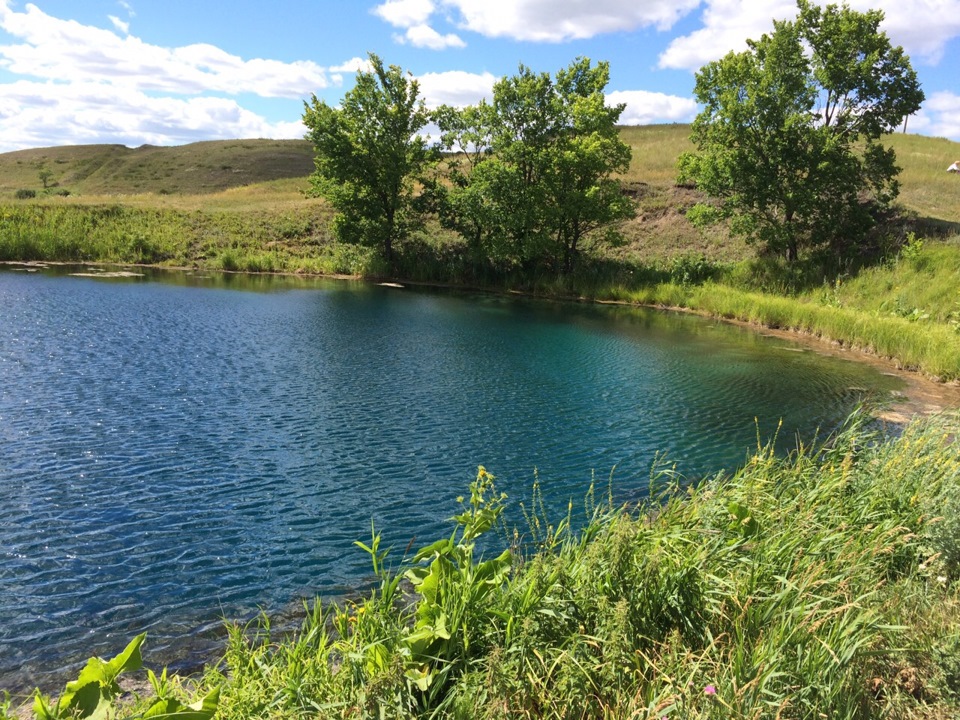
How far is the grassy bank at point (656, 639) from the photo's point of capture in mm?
4363

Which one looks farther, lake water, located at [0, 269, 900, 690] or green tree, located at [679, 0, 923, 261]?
green tree, located at [679, 0, 923, 261]

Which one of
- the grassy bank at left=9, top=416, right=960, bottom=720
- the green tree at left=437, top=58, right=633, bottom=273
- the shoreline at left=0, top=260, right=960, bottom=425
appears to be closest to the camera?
the grassy bank at left=9, top=416, right=960, bottom=720

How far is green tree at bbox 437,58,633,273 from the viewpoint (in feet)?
112

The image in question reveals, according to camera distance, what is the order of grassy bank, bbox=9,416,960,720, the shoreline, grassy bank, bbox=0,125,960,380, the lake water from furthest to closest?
1. grassy bank, bbox=0,125,960,380
2. the shoreline
3. the lake water
4. grassy bank, bbox=9,416,960,720

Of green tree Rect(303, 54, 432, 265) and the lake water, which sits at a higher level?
green tree Rect(303, 54, 432, 265)

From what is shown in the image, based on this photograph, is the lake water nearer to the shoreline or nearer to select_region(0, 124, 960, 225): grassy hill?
the shoreline

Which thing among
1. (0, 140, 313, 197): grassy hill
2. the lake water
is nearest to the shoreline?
the lake water

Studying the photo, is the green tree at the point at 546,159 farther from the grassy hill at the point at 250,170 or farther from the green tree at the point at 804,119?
the grassy hill at the point at 250,170

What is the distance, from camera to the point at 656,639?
5.12 meters

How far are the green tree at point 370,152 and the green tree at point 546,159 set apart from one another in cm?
495

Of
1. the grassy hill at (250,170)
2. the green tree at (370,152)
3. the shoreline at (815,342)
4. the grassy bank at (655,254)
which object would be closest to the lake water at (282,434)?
the shoreline at (815,342)

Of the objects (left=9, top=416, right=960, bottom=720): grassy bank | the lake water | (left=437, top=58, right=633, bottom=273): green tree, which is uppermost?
(left=437, top=58, right=633, bottom=273): green tree

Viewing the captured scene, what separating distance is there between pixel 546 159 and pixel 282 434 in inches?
1022

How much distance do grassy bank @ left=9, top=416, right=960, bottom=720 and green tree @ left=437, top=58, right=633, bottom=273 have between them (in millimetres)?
29804
